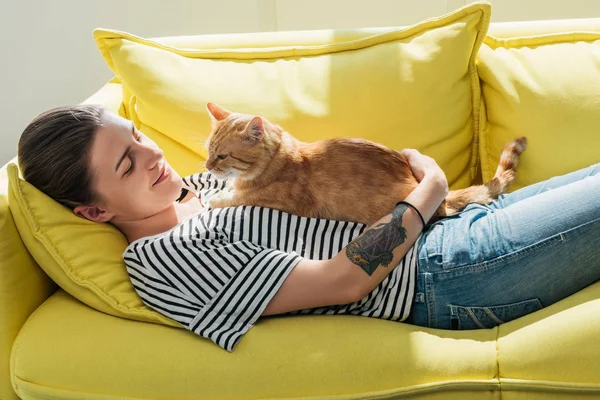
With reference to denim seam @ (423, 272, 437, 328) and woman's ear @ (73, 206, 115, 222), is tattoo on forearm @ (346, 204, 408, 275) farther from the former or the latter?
woman's ear @ (73, 206, 115, 222)

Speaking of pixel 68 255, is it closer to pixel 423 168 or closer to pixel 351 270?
pixel 351 270

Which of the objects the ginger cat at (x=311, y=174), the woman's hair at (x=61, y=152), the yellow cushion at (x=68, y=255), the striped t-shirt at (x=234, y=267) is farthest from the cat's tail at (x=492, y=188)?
the woman's hair at (x=61, y=152)

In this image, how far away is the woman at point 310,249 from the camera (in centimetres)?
150

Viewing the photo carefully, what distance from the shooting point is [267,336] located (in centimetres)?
149

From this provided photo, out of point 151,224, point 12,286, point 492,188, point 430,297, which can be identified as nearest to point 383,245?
point 430,297

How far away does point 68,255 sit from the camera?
5.21ft

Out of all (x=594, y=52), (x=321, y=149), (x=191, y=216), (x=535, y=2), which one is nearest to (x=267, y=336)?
(x=191, y=216)

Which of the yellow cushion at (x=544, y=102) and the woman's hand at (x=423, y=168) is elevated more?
the yellow cushion at (x=544, y=102)

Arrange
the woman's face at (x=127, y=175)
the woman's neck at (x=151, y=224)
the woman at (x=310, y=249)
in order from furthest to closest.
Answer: the woman's neck at (x=151, y=224), the woman's face at (x=127, y=175), the woman at (x=310, y=249)

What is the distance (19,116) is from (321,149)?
7.00 ft

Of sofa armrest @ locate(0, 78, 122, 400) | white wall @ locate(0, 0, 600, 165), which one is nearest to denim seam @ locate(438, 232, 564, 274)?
sofa armrest @ locate(0, 78, 122, 400)

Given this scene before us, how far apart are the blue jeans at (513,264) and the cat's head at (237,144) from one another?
49 cm

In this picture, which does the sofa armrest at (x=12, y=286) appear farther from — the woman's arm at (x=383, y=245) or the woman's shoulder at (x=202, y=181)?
the woman's arm at (x=383, y=245)

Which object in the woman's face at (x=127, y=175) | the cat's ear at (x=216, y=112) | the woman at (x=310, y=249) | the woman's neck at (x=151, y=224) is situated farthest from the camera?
the cat's ear at (x=216, y=112)
